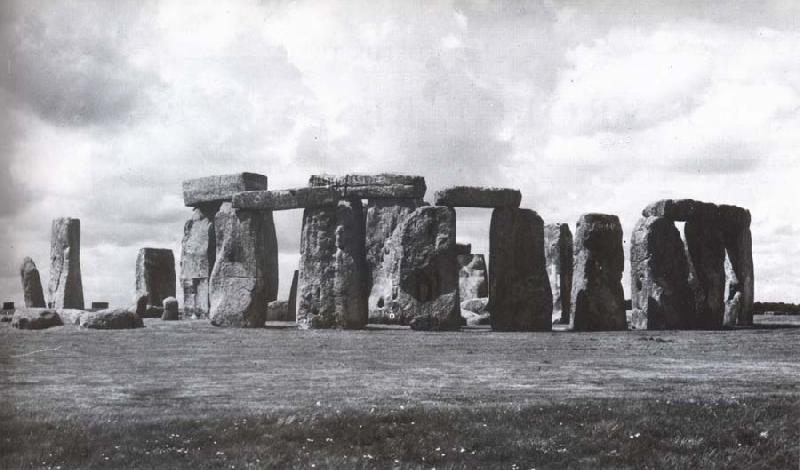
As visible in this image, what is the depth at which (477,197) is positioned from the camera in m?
22.7

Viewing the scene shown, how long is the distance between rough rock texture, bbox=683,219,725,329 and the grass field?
311 inches

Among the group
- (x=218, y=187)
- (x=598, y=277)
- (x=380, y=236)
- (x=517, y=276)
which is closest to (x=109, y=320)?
(x=218, y=187)

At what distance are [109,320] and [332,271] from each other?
5214mm

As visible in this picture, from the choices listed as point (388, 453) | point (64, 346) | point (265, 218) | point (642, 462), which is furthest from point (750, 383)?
point (265, 218)

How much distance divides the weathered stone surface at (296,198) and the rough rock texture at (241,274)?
612 mm

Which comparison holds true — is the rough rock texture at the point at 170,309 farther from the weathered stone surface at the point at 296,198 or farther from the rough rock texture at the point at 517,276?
the rough rock texture at the point at 517,276

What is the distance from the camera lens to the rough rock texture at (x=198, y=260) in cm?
3016

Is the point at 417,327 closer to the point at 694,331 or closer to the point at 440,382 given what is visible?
the point at 694,331

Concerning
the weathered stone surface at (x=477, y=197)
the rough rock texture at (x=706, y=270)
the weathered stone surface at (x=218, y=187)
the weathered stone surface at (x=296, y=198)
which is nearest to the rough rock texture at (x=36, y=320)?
the weathered stone surface at (x=296, y=198)

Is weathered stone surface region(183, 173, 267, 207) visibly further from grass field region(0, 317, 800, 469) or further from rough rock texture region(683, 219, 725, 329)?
grass field region(0, 317, 800, 469)

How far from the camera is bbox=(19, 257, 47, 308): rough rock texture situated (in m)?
33.7

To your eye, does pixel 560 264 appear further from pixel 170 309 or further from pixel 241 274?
pixel 170 309

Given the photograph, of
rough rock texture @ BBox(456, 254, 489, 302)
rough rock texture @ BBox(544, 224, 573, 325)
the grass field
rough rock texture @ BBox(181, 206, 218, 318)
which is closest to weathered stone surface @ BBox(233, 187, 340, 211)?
rough rock texture @ BBox(181, 206, 218, 318)

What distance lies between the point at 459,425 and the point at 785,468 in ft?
10.2
